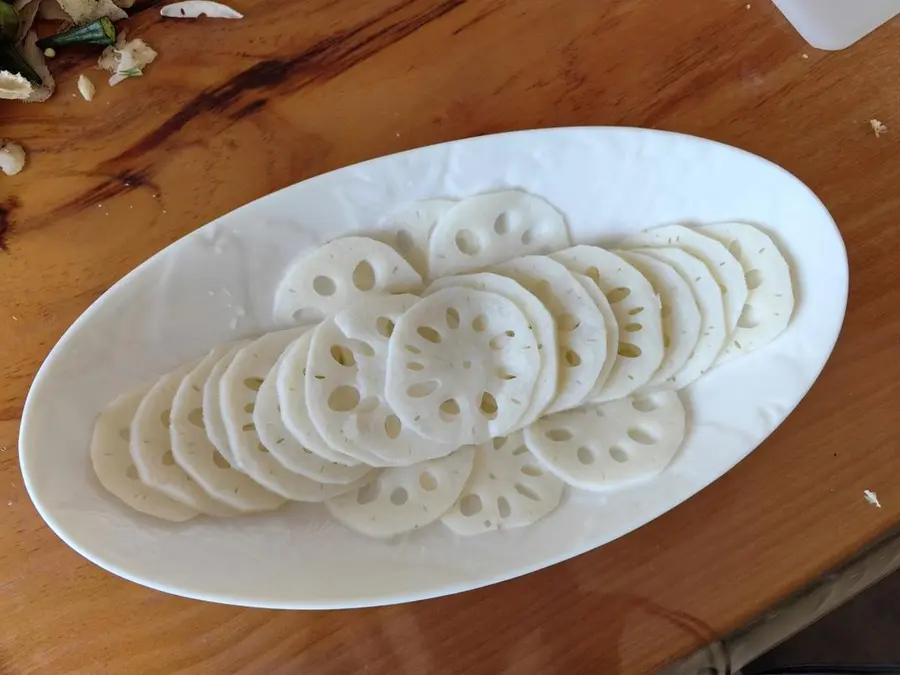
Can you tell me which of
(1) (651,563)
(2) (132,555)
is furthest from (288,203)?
(1) (651,563)

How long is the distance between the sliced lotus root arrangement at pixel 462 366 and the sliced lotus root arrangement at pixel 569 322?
31mm

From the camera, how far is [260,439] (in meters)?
0.61

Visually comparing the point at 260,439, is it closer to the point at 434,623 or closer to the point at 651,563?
the point at 434,623

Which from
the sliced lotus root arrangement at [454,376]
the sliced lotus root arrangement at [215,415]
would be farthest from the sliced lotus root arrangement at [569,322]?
the sliced lotus root arrangement at [215,415]

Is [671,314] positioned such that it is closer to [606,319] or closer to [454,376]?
[606,319]

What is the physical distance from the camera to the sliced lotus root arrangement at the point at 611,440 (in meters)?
0.63

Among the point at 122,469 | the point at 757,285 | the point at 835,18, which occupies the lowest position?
the point at 122,469

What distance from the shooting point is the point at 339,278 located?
64 centimetres

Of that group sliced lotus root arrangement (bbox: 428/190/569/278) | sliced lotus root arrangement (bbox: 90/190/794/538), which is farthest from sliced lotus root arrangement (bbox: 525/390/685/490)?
sliced lotus root arrangement (bbox: 428/190/569/278)

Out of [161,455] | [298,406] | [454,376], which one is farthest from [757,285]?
[161,455]

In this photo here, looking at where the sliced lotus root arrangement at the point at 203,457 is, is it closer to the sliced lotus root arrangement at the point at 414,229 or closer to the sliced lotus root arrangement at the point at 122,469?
the sliced lotus root arrangement at the point at 122,469

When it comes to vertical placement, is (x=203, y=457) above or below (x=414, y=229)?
below

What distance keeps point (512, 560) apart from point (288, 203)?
1.08ft

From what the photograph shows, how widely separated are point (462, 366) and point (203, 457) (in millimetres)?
217
